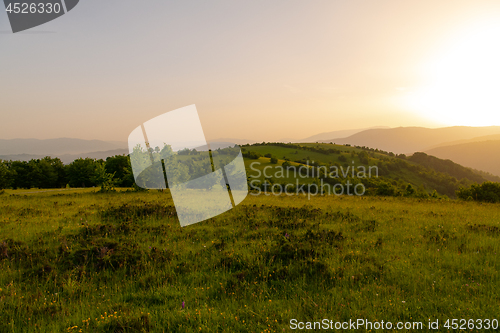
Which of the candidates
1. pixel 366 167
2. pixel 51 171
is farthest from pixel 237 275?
pixel 366 167

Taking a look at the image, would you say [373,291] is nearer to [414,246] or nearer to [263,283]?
[263,283]

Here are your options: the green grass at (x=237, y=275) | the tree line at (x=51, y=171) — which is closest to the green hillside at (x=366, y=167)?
the tree line at (x=51, y=171)

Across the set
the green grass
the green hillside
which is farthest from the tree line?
the green grass

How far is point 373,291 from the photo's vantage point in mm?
4961

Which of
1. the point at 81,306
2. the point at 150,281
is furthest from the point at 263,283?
the point at 81,306

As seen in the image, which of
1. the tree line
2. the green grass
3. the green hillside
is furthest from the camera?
the green hillside

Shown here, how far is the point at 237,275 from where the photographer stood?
18.6 ft

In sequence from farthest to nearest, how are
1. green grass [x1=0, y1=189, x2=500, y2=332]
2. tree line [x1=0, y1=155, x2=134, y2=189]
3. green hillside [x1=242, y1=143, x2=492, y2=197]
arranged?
1. green hillside [x1=242, y1=143, x2=492, y2=197]
2. tree line [x1=0, y1=155, x2=134, y2=189]
3. green grass [x1=0, y1=189, x2=500, y2=332]

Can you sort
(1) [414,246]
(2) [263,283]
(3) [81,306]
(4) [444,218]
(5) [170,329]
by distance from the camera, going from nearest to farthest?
(5) [170,329], (3) [81,306], (2) [263,283], (1) [414,246], (4) [444,218]

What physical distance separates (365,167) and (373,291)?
139049 mm

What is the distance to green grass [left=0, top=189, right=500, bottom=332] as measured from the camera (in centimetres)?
423

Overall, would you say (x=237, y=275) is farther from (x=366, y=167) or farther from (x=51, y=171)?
(x=366, y=167)

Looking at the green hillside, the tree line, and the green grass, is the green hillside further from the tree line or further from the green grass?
the green grass

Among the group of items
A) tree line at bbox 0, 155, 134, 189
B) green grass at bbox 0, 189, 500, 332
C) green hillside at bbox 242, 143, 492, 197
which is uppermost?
tree line at bbox 0, 155, 134, 189
